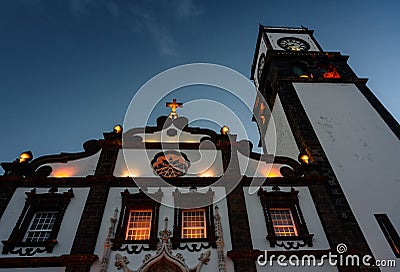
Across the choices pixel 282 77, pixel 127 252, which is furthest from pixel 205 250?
pixel 282 77

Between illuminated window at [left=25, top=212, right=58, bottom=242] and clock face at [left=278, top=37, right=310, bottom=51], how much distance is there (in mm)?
25852

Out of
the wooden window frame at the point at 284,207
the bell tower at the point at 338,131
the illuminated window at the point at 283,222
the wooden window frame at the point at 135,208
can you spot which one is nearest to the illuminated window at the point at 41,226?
the wooden window frame at the point at 135,208

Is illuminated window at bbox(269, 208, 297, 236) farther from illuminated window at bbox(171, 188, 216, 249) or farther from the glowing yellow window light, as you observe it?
the glowing yellow window light

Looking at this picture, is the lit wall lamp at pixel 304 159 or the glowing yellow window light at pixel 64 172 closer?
the glowing yellow window light at pixel 64 172

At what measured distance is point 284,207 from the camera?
49.2 ft

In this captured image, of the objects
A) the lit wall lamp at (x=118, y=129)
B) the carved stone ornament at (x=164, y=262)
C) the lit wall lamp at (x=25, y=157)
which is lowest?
the carved stone ornament at (x=164, y=262)

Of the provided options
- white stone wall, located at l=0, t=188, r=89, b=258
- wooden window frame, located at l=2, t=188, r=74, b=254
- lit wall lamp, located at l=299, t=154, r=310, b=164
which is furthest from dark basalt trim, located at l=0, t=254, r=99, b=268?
lit wall lamp, located at l=299, t=154, r=310, b=164

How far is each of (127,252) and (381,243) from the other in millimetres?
11741

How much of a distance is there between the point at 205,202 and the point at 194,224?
124 centimetres

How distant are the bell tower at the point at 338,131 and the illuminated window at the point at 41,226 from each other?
41.9 ft

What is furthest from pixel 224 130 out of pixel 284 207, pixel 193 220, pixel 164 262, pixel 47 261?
pixel 47 261

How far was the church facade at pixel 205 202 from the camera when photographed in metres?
12.5

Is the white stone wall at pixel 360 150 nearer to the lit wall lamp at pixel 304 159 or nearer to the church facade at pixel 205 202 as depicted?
the church facade at pixel 205 202

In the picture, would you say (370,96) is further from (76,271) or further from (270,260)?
(76,271)
